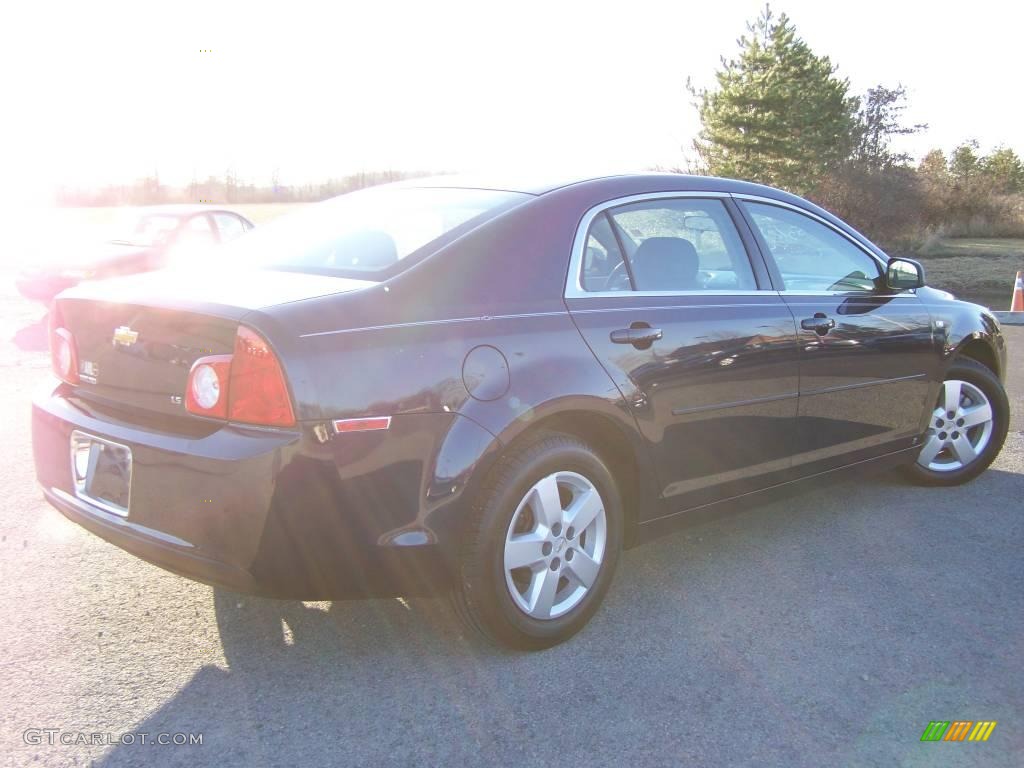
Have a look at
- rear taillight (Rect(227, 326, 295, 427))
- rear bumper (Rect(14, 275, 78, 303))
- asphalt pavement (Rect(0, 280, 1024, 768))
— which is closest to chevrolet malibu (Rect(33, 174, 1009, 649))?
rear taillight (Rect(227, 326, 295, 427))

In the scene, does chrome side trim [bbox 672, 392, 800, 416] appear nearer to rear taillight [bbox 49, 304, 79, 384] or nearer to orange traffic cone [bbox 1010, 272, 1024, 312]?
rear taillight [bbox 49, 304, 79, 384]

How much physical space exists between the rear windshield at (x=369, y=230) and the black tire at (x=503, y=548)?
78cm

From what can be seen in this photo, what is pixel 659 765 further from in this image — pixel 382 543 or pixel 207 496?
pixel 207 496

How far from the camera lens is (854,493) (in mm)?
4977

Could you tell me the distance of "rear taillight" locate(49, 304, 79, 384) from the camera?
3184 millimetres

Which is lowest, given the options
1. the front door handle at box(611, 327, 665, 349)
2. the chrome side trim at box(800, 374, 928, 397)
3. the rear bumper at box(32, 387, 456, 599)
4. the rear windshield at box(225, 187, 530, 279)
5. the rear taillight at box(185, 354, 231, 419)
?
the rear bumper at box(32, 387, 456, 599)

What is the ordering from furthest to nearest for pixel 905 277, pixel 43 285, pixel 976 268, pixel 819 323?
pixel 976 268 < pixel 43 285 < pixel 905 277 < pixel 819 323

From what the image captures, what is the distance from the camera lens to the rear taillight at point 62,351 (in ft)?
10.4

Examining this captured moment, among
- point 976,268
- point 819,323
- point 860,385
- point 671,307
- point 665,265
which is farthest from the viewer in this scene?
point 976,268

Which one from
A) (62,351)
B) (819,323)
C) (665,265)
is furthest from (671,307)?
(62,351)

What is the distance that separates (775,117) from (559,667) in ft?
139

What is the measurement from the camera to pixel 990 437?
507 cm

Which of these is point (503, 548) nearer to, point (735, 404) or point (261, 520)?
point (261, 520)

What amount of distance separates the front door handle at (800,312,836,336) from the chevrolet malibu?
11 mm
